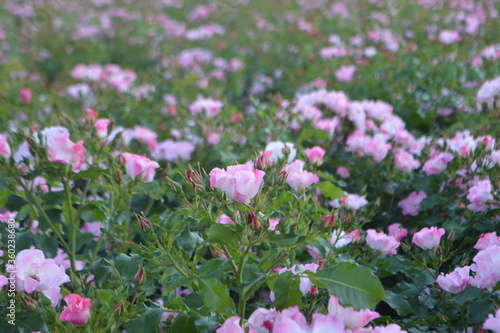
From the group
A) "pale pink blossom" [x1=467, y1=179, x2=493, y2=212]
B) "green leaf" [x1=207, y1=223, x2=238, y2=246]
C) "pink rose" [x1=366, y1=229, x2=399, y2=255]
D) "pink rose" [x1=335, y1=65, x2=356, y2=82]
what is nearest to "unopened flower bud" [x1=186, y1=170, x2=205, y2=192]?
"green leaf" [x1=207, y1=223, x2=238, y2=246]

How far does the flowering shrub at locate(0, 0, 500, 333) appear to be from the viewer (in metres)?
1.15

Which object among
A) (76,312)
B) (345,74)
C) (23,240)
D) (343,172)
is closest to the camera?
(76,312)

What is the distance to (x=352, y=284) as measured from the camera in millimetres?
1086

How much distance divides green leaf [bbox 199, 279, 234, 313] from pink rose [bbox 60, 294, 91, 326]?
0.24m

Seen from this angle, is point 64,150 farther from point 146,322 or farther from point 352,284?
point 352,284

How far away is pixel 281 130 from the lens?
235 cm

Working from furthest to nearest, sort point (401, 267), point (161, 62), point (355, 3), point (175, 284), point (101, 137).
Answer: point (355, 3), point (161, 62), point (101, 137), point (401, 267), point (175, 284)

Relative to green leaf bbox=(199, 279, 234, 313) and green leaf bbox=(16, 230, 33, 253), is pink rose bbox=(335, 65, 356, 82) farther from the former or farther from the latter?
green leaf bbox=(199, 279, 234, 313)

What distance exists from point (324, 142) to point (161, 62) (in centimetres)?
278

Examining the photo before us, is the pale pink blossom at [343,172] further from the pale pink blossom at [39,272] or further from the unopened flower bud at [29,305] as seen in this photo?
the unopened flower bud at [29,305]

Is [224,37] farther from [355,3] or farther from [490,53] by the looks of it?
[490,53]

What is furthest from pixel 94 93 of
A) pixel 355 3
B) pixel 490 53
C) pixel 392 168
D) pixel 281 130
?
pixel 355 3

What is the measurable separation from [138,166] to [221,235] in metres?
0.54

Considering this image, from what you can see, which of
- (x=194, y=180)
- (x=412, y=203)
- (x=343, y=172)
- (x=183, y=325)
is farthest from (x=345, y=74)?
(x=183, y=325)
